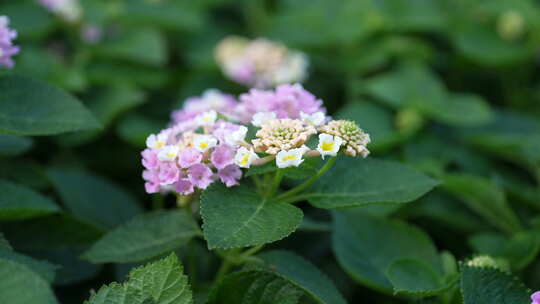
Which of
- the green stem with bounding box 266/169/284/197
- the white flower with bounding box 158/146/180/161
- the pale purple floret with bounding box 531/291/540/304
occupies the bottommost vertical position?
the pale purple floret with bounding box 531/291/540/304

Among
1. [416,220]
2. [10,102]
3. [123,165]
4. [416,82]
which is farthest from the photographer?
[416,82]

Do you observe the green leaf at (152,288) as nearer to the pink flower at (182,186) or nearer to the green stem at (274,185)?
the pink flower at (182,186)

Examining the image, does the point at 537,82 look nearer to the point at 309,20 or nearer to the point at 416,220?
the point at 309,20

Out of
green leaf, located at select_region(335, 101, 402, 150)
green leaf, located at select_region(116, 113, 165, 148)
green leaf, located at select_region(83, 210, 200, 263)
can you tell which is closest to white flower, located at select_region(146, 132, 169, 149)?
green leaf, located at select_region(83, 210, 200, 263)

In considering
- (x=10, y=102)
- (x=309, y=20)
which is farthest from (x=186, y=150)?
(x=309, y=20)

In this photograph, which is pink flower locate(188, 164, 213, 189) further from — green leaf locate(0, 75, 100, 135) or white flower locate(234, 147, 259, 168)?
green leaf locate(0, 75, 100, 135)
